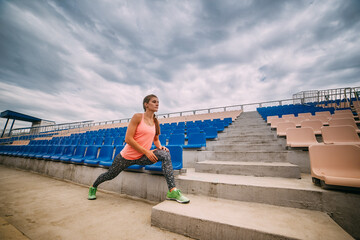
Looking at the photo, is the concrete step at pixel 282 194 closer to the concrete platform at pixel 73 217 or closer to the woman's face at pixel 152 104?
the concrete platform at pixel 73 217

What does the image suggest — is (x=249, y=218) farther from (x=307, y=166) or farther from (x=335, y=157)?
(x=307, y=166)

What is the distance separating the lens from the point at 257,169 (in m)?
2.40

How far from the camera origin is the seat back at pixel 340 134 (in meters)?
2.71

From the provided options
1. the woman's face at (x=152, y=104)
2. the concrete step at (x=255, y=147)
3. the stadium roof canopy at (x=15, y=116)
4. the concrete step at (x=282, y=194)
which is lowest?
the concrete step at (x=282, y=194)

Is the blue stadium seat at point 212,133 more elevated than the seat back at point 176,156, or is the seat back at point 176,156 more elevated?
the blue stadium seat at point 212,133

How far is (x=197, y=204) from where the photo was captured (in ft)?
5.80

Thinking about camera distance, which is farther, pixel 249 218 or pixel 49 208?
pixel 49 208

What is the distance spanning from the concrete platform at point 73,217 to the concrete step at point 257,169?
1362 mm

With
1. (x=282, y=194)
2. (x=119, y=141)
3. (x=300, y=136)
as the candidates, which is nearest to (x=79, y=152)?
(x=119, y=141)

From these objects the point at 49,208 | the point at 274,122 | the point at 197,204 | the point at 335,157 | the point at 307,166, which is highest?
the point at 274,122

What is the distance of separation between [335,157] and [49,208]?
4.44 m

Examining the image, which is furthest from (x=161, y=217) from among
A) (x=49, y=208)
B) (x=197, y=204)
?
(x=49, y=208)

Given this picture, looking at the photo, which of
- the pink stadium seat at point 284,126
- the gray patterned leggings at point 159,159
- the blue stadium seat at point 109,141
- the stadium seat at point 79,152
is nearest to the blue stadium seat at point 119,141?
the blue stadium seat at point 109,141

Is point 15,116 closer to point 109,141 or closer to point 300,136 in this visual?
point 109,141
